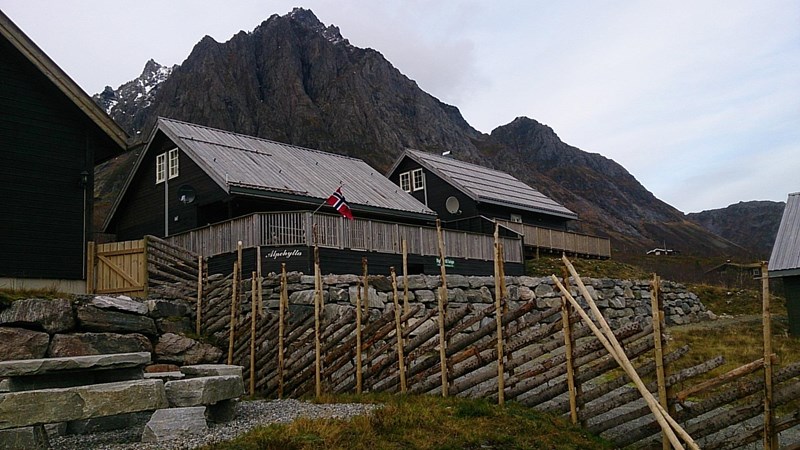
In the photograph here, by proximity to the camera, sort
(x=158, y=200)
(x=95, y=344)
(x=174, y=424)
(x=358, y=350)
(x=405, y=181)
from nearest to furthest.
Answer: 1. (x=174, y=424)
2. (x=358, y=350)
3. (x=95, y=344)
4. (x=158, y=200)
5. (x=405, y=181)

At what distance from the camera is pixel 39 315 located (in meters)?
12.2

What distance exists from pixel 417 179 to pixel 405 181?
0.85 meters

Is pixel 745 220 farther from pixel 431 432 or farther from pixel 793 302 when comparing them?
pixel 431 432

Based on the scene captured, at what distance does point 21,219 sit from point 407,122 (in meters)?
85.9

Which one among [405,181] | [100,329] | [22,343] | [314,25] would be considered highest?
[314,25]

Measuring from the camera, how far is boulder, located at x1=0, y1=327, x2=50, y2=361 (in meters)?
11.7

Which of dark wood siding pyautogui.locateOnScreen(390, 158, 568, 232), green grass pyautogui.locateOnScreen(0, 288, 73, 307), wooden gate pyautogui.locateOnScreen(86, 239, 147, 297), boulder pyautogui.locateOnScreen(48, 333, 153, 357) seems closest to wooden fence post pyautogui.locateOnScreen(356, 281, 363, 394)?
boulder pyautogui.locateOnScreen(48, 333, 153, 357)

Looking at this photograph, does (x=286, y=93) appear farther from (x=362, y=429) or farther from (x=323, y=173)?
(x=362, y=429)

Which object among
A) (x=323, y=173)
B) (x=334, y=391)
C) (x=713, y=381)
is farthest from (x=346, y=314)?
(x=323, y=173)

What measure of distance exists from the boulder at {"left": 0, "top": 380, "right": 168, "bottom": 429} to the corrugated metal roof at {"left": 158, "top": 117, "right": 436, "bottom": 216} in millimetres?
11724

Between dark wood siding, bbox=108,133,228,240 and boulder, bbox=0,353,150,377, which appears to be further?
dark wood siding, bbox=108,133,228,240

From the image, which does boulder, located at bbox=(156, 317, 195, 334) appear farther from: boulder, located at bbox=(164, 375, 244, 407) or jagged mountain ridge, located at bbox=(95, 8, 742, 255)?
jagged mountain ridge, located at bbox=(95, 8, 742, 255)

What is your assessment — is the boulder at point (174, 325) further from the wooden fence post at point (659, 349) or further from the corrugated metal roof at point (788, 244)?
the corrugated metal roof at point (788, 244)

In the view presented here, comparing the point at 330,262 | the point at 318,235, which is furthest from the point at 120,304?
the point at 330,262
